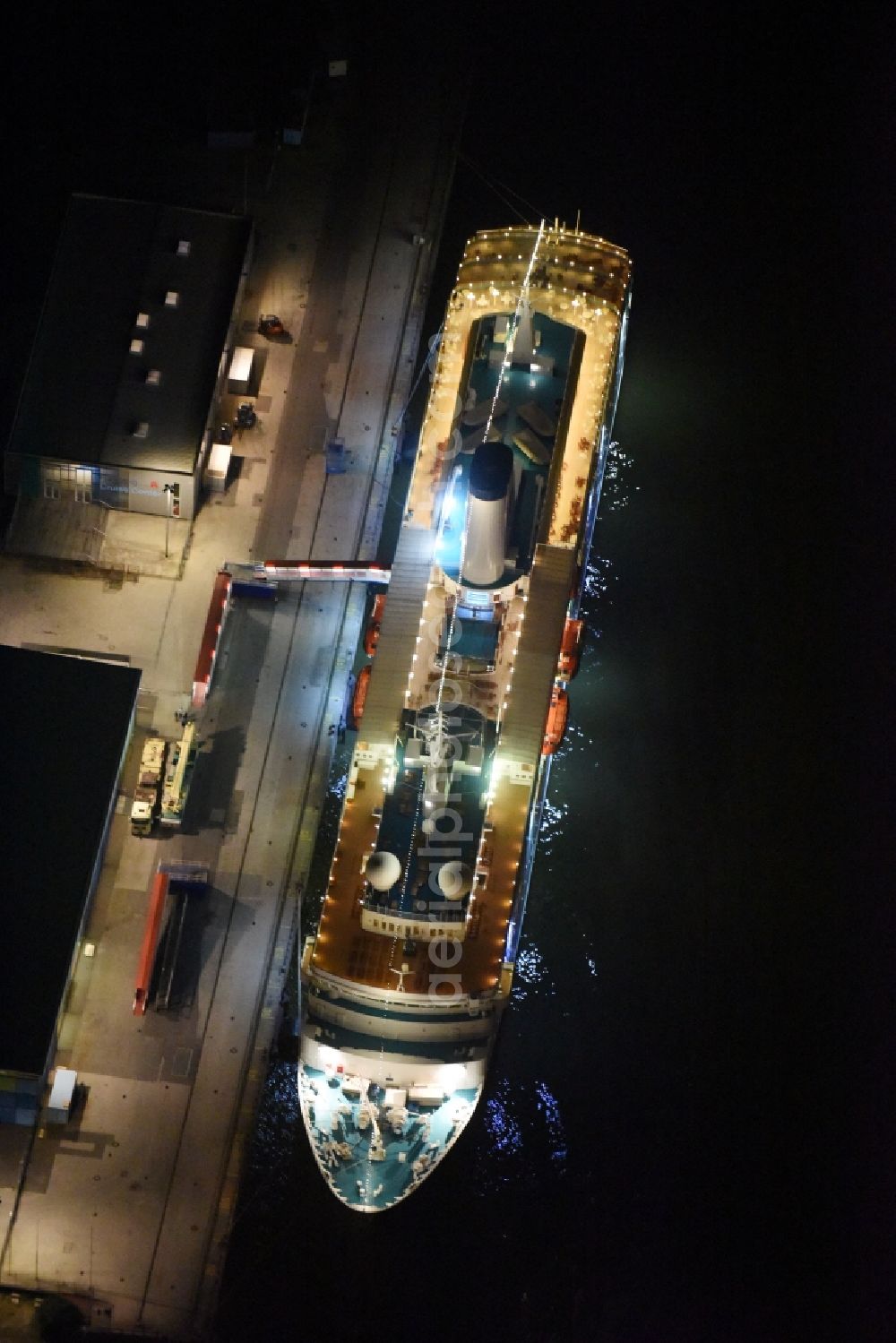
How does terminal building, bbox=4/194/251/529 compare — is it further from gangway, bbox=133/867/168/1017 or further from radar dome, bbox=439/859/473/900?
radar dome, bbox=439/859/473/900

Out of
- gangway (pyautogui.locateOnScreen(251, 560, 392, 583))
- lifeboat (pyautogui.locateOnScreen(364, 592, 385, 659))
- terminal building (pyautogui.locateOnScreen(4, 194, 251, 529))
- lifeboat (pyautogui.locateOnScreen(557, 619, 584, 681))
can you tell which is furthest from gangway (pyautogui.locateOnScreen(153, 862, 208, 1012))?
lifeboat (pyautogui.locateOnScreen(557, 619, 584, 681))

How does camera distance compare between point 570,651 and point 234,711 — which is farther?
point 234,711

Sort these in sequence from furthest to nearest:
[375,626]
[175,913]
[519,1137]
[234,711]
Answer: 1. [234,711]
2. [375,626]
3. [175,913]
4. [519,1137]

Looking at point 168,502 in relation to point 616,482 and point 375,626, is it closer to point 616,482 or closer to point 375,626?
point 375,626

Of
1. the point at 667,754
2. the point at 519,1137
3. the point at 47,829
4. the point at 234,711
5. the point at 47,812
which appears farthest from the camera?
the point at 667,754

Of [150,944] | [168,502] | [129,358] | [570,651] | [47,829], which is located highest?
[129,358]

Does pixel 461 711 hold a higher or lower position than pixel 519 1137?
higher

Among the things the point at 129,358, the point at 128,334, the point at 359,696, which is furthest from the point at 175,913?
the point at 128,334
